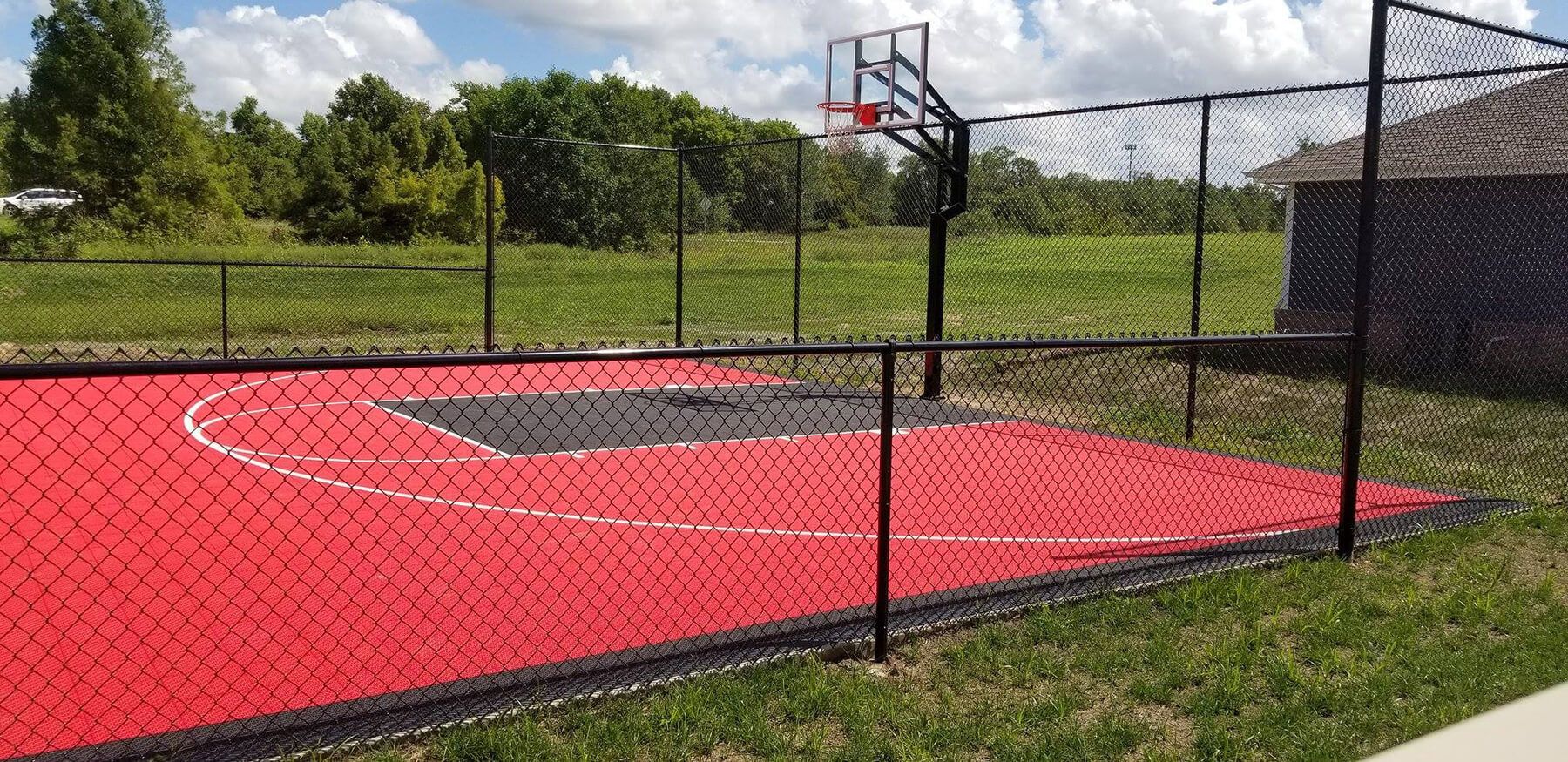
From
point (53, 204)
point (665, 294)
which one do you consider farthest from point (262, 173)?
point (665, 294)

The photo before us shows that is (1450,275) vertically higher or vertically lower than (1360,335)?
higher

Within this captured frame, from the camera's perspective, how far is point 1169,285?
15.2 m

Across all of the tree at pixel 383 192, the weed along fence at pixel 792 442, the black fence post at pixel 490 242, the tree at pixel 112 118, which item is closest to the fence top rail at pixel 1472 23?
the weed along fence at pixel 792 442

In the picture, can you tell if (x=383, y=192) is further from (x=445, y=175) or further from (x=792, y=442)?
(x=792, y=442)

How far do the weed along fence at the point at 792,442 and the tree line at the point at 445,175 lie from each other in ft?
0.43

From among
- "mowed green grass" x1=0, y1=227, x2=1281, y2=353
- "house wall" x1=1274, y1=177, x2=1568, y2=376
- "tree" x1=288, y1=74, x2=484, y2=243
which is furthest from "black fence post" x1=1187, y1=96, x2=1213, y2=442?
"tree" x1=288, y1=74, x2=484, y2=243

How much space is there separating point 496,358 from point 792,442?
5237 millimetres

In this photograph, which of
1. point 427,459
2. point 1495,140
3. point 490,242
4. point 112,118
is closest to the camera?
point 427,459

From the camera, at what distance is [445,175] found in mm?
41656

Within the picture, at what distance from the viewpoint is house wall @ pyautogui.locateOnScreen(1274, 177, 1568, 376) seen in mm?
11594

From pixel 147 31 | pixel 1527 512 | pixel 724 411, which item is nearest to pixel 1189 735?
pixel 1527 512

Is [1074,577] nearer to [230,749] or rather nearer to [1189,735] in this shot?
[1189,735]

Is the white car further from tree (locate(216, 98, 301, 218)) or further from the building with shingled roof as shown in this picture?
the building with shingled roof

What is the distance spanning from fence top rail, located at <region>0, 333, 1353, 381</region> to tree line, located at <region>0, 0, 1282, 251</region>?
20.4 feet
